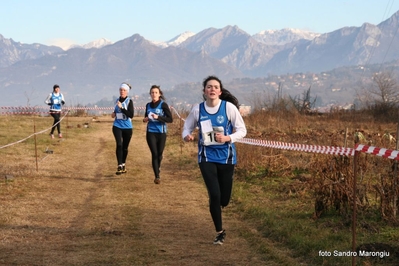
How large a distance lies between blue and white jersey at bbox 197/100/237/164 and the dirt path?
1100 millimetres

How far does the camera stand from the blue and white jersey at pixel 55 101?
21.9 metres

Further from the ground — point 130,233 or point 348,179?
point 348,179

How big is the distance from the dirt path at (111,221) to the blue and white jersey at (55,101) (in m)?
6.23

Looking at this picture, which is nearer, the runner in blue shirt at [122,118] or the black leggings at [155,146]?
the black leggings at [155,146]

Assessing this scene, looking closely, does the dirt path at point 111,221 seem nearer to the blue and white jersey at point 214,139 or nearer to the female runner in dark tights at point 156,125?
the female runner in dark tights at point 156,125


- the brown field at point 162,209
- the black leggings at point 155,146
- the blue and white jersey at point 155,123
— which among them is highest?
the blue and white jersey at point 155,123

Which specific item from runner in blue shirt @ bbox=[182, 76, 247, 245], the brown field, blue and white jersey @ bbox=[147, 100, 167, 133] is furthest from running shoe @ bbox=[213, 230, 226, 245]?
blue and white jersey @ bbox=[147, 100, 167, 133]

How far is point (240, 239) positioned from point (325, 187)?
5.78 ft

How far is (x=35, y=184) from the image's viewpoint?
12.5 m

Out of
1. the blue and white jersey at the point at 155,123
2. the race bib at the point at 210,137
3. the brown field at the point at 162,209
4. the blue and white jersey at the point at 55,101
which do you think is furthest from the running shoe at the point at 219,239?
the blue and white jersey at the point at 55,101

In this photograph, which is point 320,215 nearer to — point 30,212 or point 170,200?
point 170,200

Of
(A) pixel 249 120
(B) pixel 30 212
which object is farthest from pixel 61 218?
(A) pixel 249 120

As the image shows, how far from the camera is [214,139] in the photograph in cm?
774

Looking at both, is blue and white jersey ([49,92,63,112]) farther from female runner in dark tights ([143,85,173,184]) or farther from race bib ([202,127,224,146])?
race bib ([202,127,224,146])
